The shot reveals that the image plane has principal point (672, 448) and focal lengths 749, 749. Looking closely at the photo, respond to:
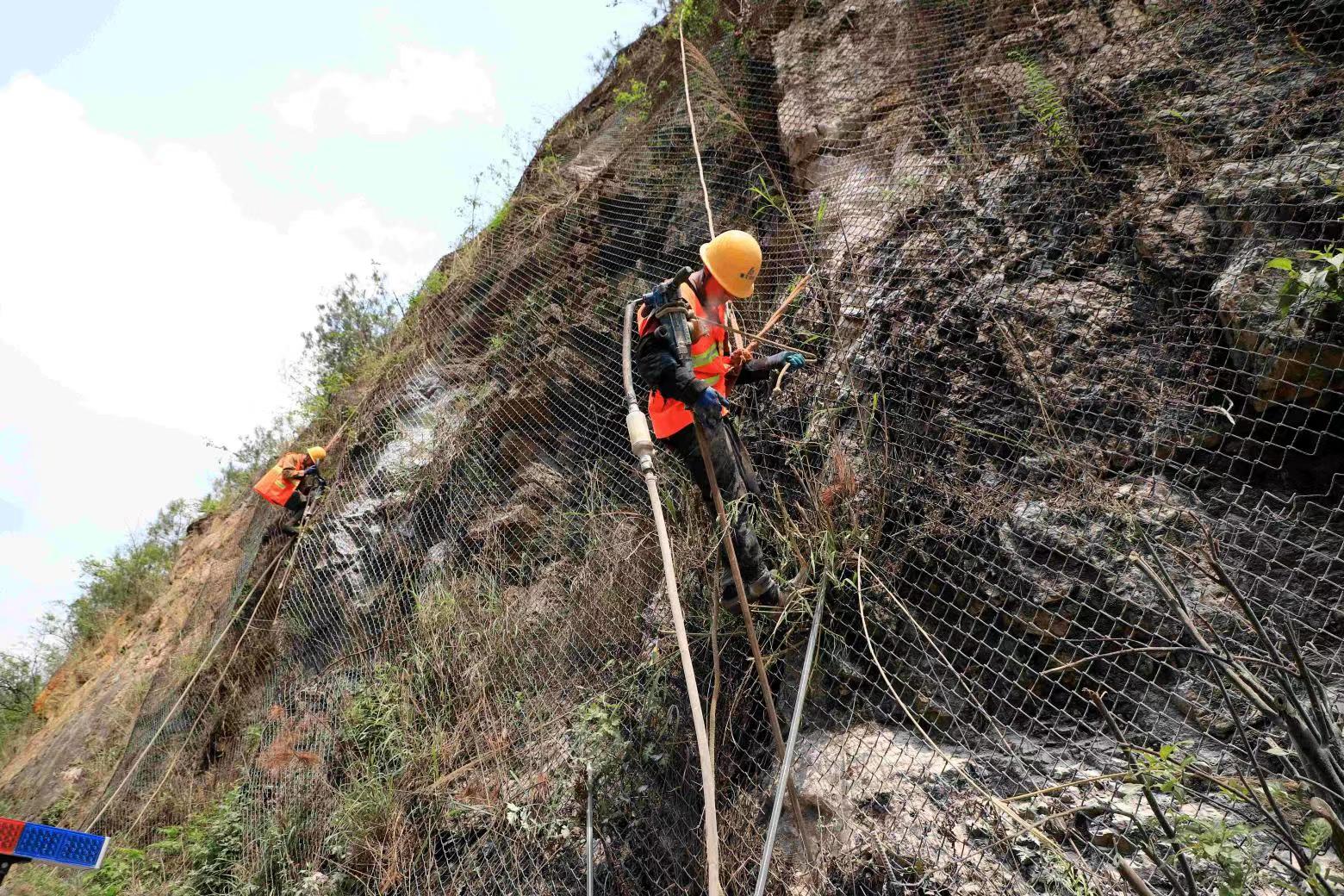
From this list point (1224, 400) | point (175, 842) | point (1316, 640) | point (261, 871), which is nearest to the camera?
point (1316, 640)

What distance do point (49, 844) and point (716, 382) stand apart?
3062mm

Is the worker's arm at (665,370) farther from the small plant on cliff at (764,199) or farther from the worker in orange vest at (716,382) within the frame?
the small plant on cliff at (764,199)

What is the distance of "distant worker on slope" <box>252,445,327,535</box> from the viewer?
6520 mm

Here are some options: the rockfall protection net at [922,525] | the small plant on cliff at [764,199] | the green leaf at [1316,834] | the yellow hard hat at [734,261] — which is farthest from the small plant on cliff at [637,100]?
the green leaf at [1316,834]

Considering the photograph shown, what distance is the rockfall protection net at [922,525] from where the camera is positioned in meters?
2.19

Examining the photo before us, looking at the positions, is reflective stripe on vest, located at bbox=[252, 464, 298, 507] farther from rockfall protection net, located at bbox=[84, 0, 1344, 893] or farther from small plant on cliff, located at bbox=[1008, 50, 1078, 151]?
small plant on cliff, located at bbox=[1008, 50, 1078, 151]

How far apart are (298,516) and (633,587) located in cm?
417

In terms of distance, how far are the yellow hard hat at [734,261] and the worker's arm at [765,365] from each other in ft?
1.03

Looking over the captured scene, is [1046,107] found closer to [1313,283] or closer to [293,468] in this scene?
[1313,283]

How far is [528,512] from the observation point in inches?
198

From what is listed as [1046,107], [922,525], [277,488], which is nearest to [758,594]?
[922,525]

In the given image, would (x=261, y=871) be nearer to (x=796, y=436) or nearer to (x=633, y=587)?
(x=633, y=587)

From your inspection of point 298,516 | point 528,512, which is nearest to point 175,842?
point 298,516

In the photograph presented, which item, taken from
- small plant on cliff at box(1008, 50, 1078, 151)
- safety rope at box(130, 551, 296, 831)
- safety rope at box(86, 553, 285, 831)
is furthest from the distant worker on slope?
small plant on cliff at box(1008, 50, 1078, 151)
